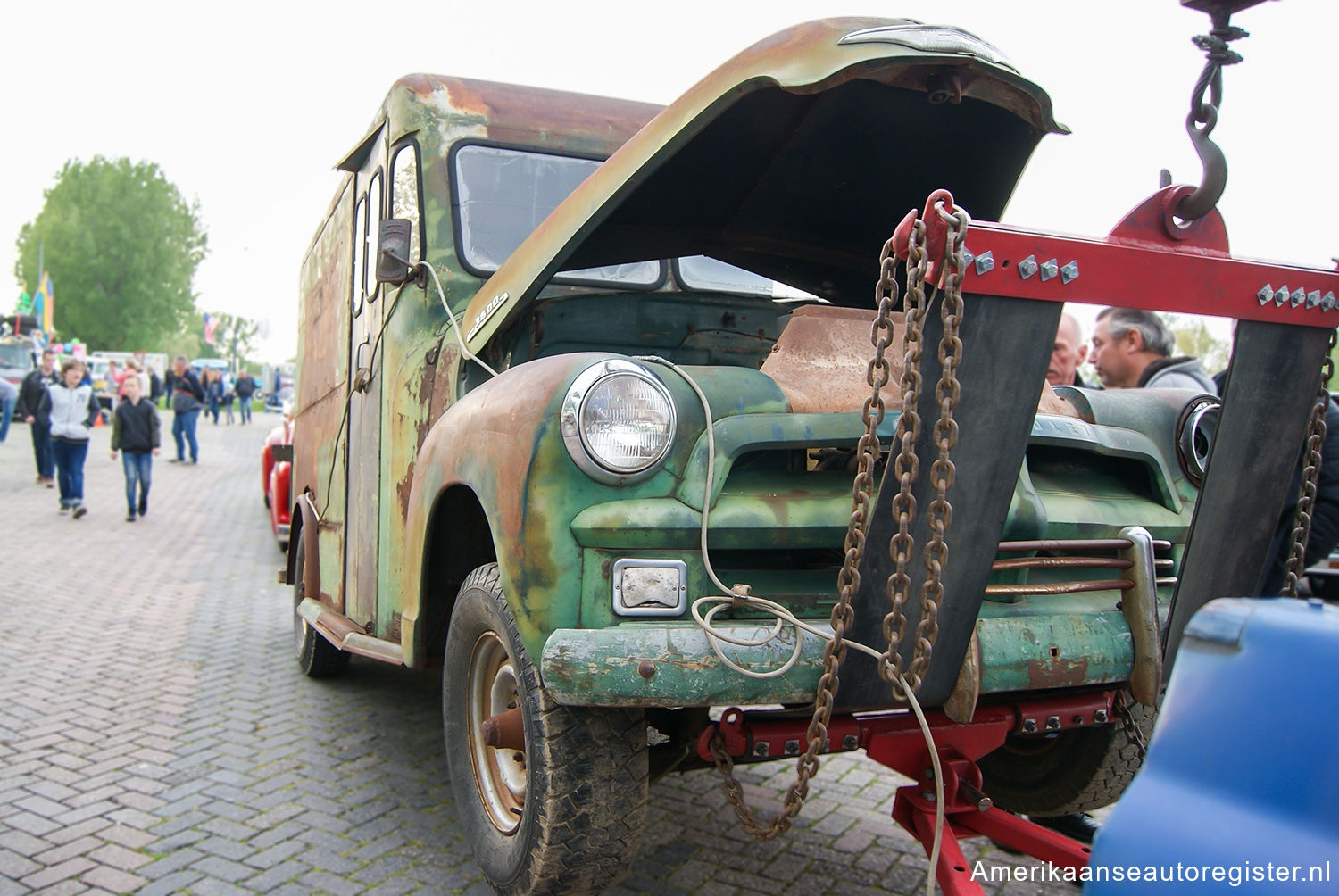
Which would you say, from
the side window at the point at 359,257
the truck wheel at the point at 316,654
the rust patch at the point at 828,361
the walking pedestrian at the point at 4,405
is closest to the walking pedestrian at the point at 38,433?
the walking pedestrian at the point at 4,405

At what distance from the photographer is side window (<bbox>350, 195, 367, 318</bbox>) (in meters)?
4.41

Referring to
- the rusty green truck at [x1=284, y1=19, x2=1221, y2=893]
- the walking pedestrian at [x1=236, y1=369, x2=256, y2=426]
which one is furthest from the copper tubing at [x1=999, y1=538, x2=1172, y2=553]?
the walking pedestrian at [x1=236, y1=369, x2=256, y2=426]

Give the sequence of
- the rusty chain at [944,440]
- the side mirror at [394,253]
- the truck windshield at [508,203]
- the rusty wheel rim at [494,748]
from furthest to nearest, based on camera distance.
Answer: the truck windshield at [508,203], the side mirror at [394,253], the rusty wheel rim at [494,748], the rusty chain at [944,440]

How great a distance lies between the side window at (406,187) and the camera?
376 centimetres

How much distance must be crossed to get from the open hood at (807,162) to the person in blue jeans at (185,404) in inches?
635

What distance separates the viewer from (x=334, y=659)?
17.3ft

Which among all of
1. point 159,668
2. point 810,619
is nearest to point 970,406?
point 810,619

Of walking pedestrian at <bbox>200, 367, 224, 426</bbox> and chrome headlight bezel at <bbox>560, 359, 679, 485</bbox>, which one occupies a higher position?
chrome headlight bezel at <bbox>560, 359, 679, 485</bbox>

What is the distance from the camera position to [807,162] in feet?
10.6

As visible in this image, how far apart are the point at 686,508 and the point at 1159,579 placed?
4.38 ft

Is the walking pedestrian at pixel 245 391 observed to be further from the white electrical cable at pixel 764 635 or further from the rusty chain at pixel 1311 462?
the rusty chain at pixel 1311 462

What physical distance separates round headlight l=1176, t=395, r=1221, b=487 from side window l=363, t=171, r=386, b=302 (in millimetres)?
2967

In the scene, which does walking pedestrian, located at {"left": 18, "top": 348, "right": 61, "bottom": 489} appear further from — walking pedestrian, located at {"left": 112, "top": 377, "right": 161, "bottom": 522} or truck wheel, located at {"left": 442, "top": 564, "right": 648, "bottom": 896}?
truck wheel, located at {"left": 442, "top": 564, "right": 648, "bottom": 896}

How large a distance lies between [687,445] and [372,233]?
2524 mm
